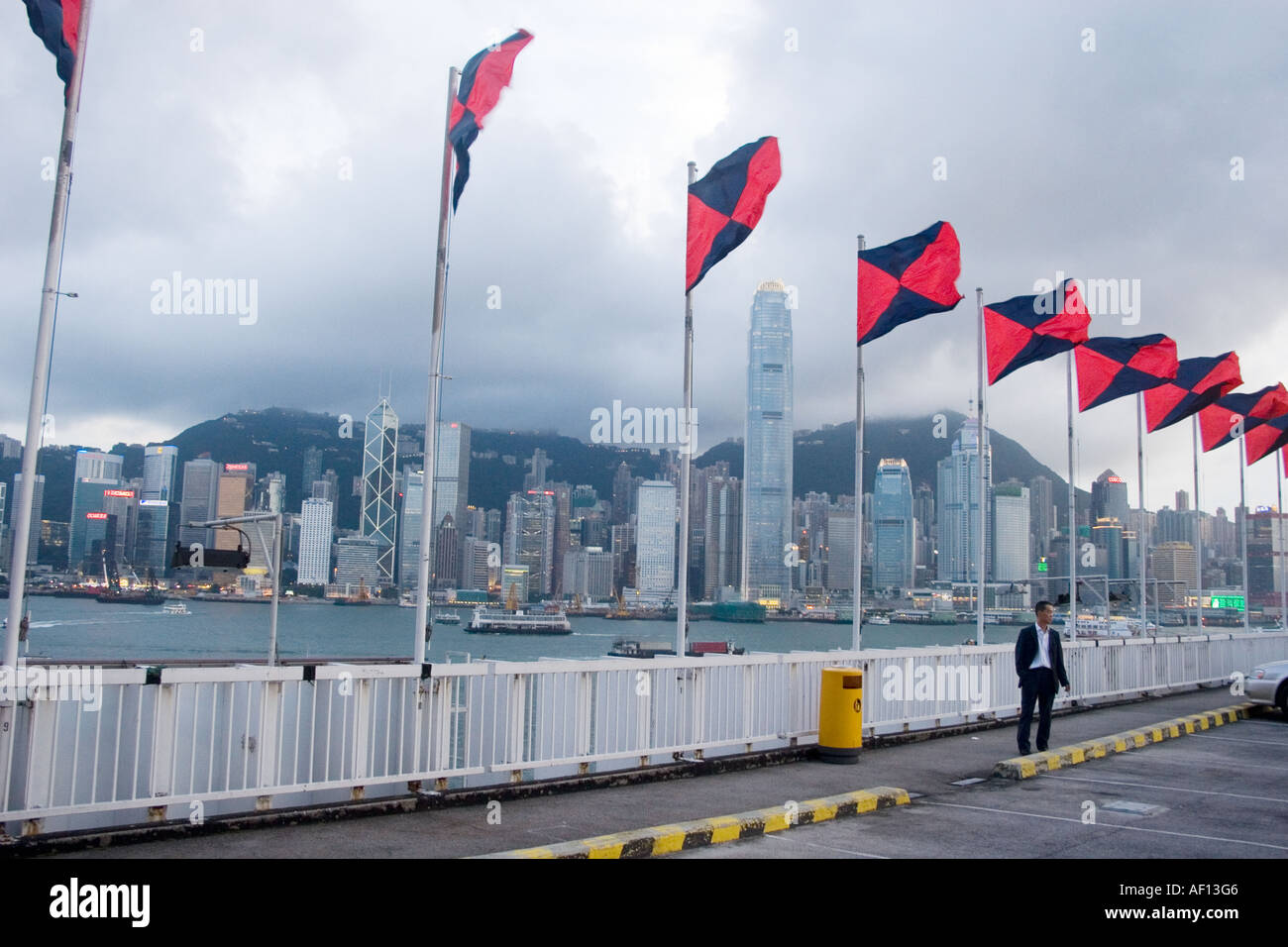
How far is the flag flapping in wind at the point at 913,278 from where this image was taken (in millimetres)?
15594

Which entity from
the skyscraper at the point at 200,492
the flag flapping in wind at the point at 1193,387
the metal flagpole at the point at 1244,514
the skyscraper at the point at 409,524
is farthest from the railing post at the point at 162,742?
the skyscraper at the point at 200,492

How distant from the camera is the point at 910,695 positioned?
14.6 metres

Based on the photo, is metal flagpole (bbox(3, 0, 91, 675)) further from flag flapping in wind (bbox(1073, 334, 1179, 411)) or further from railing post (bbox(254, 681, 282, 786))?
flag flapping in wind (bbox(1073, 334, 1179, 411))

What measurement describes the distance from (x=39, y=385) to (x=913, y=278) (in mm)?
12305

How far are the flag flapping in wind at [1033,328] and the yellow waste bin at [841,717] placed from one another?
975cm

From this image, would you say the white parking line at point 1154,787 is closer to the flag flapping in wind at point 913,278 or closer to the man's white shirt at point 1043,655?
the man's white shirt at point 1043,655

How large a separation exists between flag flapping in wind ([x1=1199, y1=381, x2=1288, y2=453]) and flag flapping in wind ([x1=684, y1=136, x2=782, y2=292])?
70.1ft

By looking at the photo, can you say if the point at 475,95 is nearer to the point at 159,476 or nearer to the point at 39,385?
the point at 39,385

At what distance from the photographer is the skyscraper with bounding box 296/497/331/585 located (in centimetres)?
10012

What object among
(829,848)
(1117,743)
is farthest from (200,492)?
(829,848)

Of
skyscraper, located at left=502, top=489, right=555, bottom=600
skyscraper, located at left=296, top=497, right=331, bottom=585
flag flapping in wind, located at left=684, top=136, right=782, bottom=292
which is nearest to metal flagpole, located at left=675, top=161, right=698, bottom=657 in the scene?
flag flapping in wind, located at left=684, top=136, right=782, bottom=292

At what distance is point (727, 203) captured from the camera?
13.4 meters
